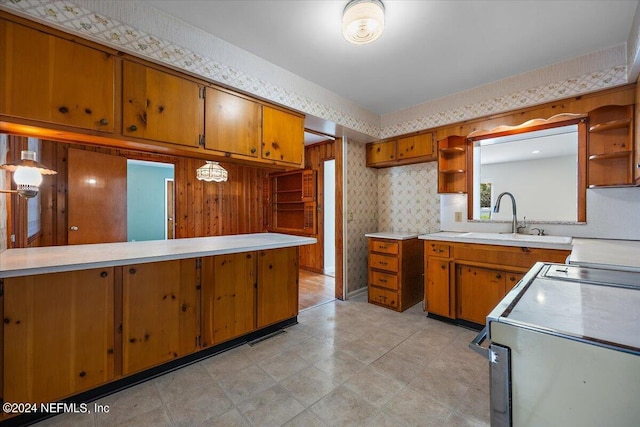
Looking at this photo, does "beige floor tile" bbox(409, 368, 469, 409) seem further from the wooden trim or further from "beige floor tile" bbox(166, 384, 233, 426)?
the wooden trim

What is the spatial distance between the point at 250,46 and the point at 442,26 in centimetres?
156

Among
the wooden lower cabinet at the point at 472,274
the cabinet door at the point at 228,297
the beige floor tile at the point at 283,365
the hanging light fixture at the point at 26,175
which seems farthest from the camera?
the wooden lower cabinet at the point at 472,274

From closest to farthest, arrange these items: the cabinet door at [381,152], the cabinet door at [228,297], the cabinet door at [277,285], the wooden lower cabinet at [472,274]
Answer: the cabinet door at [228,297] < the wooden lower cabinet at [472,274] < the cabinet door at [277,285] < the cabinet door at [381,152]

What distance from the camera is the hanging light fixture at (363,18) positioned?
171 cm

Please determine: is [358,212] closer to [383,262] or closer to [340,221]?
[340,221]

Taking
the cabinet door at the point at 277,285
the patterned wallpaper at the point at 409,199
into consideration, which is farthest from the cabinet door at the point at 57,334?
the patterned wallpaper at the point at 409,199

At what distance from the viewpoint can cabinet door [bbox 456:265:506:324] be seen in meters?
2.52

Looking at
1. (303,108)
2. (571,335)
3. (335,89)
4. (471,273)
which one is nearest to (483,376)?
(471,273)

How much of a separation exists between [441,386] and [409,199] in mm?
2453

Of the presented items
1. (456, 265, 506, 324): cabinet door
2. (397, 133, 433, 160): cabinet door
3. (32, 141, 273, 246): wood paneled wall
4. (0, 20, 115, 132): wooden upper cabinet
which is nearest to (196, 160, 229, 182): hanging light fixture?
(32, 141, 273, 246): wood paneled wall

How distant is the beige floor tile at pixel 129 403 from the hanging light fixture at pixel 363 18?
2.69 m

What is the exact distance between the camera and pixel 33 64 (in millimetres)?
1533

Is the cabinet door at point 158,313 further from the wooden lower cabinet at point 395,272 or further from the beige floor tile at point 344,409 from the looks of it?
the wooden lower cabinet at point 395,272

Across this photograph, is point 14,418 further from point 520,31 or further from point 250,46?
point 520,31
